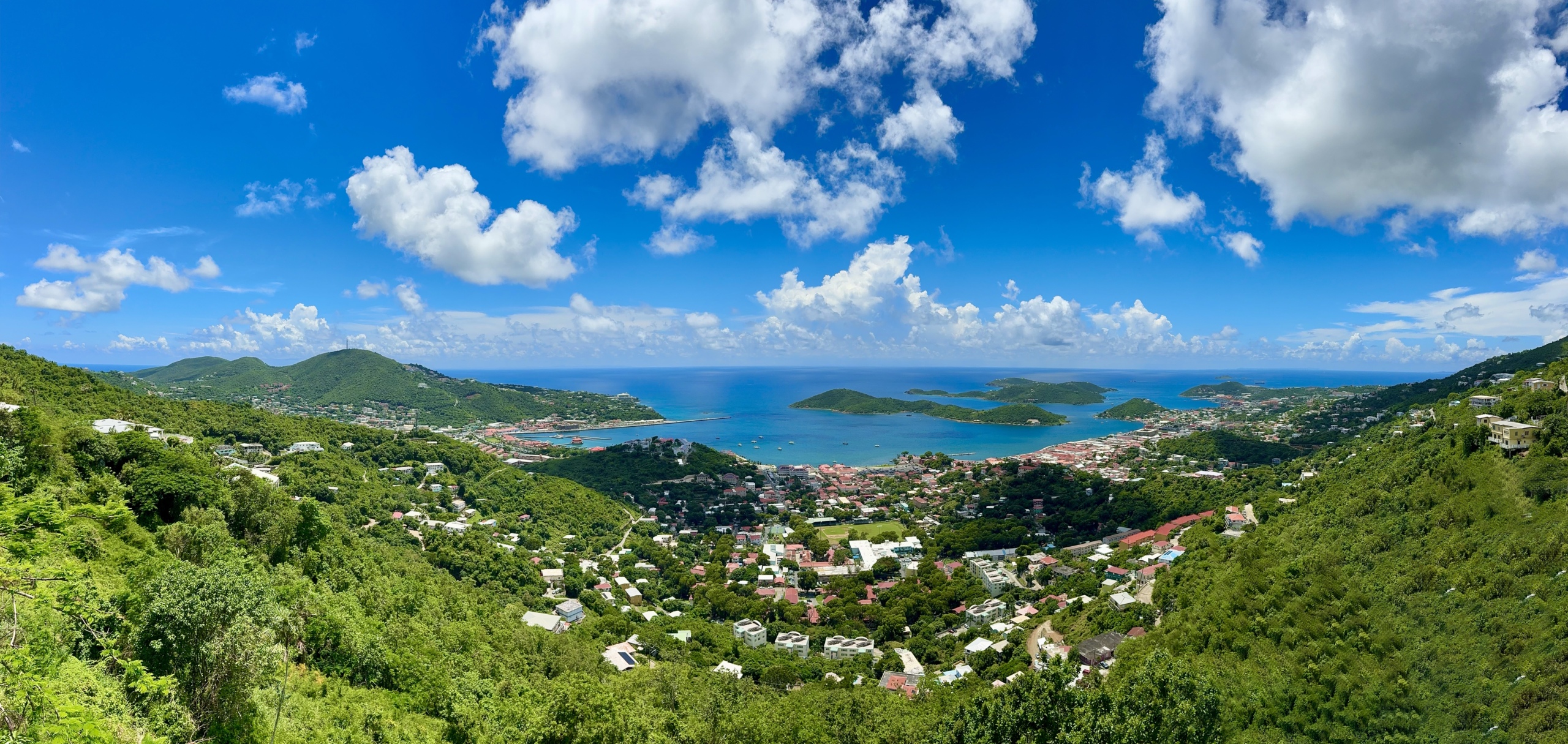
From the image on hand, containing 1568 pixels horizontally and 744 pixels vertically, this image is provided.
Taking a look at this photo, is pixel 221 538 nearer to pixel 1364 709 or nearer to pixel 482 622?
pixel 482 622

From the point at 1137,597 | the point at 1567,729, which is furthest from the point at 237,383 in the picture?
the point at 1567,729

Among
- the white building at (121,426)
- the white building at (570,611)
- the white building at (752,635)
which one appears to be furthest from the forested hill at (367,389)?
the white building at (752,635)

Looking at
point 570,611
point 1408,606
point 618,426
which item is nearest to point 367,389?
point 618,426

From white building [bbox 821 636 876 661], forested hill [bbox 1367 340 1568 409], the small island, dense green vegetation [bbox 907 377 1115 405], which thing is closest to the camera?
white building [bbox 821 636 876 661]

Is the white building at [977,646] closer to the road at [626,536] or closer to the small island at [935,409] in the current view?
the road at [626,536]

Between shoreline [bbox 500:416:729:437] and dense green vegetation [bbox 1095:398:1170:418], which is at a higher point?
dense green vegetation [bbox 1095:398:1170:418]

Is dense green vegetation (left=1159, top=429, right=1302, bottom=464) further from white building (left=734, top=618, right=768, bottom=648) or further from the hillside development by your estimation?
white building (left=734, top=618, right=768, bottom=648)

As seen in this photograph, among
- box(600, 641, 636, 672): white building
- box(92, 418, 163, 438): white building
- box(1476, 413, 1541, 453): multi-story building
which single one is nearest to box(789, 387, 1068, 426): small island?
box(1476, 413, 1541, 453): multi-story building
